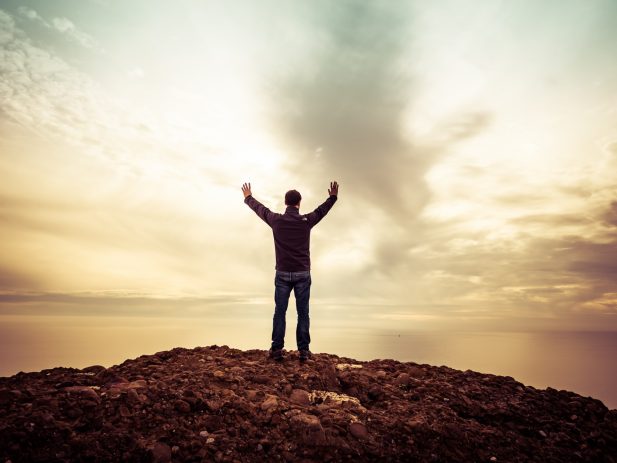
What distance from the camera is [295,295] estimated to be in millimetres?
9477

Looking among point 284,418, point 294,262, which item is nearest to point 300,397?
point 284,418

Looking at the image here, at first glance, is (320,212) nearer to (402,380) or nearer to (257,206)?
(257,206)

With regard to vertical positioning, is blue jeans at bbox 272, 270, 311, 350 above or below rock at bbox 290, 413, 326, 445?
above

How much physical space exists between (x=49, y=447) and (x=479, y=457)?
6112mm

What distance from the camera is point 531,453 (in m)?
6.16

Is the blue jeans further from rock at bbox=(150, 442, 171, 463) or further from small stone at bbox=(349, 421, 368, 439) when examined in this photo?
rock at bbox=(150, 442, 171, 463)

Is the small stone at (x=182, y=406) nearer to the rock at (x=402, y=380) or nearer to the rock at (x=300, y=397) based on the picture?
the rock at (x=300, y=397)

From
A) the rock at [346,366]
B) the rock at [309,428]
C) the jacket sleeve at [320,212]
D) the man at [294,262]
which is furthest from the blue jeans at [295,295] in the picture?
the rock at [309,428]

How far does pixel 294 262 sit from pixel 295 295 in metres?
0.82

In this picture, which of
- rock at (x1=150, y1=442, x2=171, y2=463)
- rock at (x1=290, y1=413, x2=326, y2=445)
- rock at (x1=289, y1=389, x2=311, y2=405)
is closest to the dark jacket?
rock at (x1=289, y1=389, x2=311, y2=405)

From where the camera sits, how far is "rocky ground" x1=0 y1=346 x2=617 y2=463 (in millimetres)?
5465

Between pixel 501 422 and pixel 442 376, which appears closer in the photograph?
pixel 501 422

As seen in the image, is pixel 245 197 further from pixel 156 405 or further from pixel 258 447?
pixel 258 447

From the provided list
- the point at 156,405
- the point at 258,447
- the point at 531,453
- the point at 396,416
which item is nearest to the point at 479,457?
the point at 531,453
